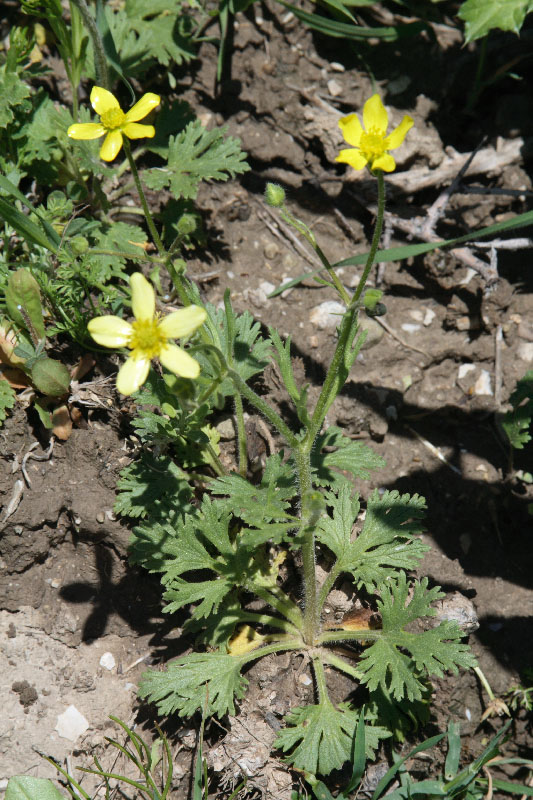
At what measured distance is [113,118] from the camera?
9.64 ft

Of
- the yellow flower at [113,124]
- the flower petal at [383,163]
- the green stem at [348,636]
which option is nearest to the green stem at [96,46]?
the yellow flower at [113,124]

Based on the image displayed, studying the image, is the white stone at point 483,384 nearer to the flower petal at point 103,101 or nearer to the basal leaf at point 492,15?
the basal leaf at point 492,15

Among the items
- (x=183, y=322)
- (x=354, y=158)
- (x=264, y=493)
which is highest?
(x=354, y=158)

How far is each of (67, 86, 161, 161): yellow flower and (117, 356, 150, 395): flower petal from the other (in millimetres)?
1012

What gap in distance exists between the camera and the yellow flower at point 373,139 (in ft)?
8.44

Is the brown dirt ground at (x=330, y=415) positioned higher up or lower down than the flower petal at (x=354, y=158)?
lower down

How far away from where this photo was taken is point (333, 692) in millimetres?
3463

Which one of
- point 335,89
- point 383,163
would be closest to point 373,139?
point 383,163

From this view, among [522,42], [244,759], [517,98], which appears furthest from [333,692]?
[522,42]

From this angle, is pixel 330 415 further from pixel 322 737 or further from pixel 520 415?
pixel 322 737

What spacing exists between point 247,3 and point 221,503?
3.23 m

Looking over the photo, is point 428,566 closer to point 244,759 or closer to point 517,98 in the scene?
point 244,759

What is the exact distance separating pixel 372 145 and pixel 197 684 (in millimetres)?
2592

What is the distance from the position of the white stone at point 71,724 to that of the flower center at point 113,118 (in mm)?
2995
